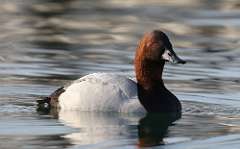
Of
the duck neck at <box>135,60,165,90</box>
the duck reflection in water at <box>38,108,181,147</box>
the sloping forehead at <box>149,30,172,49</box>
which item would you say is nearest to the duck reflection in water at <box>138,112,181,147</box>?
the duck reflection in water at <box>38,108,181,147</box>

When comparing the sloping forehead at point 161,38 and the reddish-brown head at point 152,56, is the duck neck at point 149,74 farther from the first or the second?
the sloping forehead at point 161,38

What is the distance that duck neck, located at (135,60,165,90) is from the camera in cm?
1132

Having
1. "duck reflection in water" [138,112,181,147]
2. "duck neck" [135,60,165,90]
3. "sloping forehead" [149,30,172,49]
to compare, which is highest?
"sloping forehead" [149,30,172,49]

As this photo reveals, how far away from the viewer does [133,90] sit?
36.3ft

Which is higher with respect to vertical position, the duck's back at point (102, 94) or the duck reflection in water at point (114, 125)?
the duck's back at point (102, 94)

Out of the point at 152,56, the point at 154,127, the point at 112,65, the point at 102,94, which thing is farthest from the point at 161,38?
the point at 112,65

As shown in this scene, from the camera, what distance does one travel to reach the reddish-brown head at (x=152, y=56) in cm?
1115

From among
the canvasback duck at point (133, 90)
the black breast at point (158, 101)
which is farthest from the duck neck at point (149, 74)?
the black breast at point (158, 101)

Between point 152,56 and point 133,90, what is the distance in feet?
1.57

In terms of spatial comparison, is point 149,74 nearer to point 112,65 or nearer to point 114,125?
point 114,125

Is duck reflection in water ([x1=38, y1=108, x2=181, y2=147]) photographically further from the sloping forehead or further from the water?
the sloping forehead

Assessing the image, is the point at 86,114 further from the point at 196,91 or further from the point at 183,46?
the point at 183,46

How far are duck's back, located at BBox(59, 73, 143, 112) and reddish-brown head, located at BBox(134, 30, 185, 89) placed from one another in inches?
8.0

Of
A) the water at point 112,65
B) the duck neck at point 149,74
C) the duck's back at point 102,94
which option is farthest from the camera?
the duck neck at point 149,74
